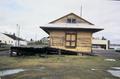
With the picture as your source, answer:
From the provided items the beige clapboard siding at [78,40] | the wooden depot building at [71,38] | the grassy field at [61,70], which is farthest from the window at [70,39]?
the grassy field at [61,70]

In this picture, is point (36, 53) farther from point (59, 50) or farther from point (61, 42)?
point (61, 42)

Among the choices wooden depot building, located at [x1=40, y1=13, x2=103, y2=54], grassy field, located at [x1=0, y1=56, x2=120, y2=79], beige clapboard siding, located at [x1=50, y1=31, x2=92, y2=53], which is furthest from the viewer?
beige clapboard siding, located at [x1=50, y1=31, x2=92, y2=53]

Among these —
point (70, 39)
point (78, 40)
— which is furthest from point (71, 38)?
point (78, 40)

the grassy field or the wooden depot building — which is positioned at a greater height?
the wooden depot building

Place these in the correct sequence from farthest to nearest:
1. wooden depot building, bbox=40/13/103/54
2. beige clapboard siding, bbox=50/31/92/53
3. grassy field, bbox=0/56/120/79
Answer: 1. beige clapboard siding, bbox=50/31/92/53
2. wooden depot building, bbox=40/13/103/54
3. grassy field, bbox=0/56/120/79

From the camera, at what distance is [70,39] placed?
30.8 metres

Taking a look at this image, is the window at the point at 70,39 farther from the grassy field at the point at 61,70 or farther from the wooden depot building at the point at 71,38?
the grassy field at the point at 61,70

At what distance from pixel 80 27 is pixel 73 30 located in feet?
3.17

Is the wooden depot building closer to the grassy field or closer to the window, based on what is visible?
the window

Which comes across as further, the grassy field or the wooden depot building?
the wooden depot building

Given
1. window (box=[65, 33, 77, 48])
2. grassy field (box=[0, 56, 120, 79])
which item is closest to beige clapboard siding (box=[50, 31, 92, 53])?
window (box=[65, 33, 77, 48])

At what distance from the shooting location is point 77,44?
30.9 meters

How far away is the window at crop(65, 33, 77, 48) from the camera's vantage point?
Answer: 3078 cm

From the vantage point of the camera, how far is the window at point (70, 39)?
30.8 metres
